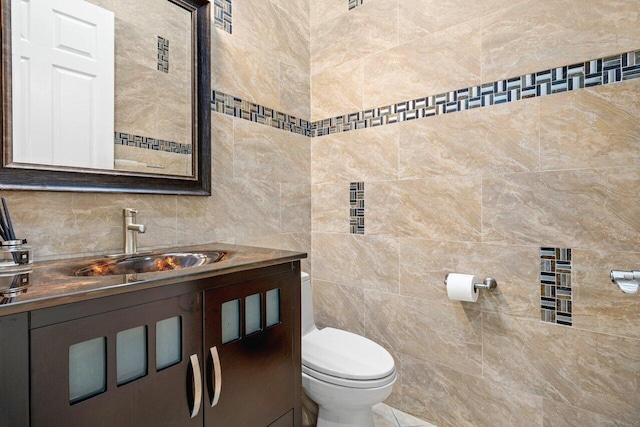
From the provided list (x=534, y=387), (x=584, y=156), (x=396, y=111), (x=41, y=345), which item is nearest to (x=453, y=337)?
(x=534, y=387)

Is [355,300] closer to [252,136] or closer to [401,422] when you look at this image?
[401,422]

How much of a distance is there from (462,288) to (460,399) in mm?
587

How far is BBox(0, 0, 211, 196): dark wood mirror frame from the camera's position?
1.09m

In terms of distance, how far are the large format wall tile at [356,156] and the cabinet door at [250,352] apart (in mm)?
898

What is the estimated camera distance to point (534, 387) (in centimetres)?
149

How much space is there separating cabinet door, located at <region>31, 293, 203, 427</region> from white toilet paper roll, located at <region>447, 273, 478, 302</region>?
1.11 meters

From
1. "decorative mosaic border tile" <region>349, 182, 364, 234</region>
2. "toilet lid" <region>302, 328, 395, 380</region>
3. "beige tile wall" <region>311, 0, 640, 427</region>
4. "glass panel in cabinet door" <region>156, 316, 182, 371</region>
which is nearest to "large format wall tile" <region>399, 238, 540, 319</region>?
"beige tile wall" <region>311, 0, 640, 427</region>

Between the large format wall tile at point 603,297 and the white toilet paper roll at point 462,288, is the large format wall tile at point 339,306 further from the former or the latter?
the large format wall tile at point 603,297

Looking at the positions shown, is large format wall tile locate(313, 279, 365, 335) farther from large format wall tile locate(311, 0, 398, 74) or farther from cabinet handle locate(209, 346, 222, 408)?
large format wall tile locate(311, 0, 398, 74)

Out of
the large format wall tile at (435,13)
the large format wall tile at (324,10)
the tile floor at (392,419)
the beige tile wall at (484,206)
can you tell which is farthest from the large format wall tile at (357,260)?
the large format wall tile at (324,10)

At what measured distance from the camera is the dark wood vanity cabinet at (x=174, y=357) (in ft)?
2.44

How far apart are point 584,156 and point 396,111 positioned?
0.87m

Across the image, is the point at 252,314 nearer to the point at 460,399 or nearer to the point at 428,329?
the point at 428,329

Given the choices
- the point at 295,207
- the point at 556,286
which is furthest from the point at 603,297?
the point at 295,207
